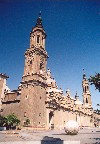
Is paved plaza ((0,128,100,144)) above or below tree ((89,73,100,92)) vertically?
below

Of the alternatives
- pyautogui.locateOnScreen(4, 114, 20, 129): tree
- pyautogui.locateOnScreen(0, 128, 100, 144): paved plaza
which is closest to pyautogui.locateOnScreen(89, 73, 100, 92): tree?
pyautogui.locateOnScreen(0, 128, 100, 144): paved plaza

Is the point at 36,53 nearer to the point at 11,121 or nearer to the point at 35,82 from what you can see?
the point at 35,82

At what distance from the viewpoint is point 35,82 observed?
131ft

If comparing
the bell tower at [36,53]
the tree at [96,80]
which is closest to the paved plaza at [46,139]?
the tree at [96,80]

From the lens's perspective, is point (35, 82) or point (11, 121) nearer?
point (11, 121)

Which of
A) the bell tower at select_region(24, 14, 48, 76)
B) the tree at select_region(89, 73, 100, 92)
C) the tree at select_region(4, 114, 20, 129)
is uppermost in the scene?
the bell tower at select_region(24, 14, 48, 76)

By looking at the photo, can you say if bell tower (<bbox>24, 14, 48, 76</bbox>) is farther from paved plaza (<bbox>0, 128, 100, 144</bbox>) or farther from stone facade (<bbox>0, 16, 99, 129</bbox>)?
paved plaza (<bbox>0, 128, 100, 144</bbox>)

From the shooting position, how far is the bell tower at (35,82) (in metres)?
37.9

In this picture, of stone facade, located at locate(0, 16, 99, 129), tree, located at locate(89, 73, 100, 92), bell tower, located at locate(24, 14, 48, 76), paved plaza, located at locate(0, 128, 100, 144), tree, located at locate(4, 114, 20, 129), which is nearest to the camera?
paved plaza, located at locate(0, 128, 100, 144)

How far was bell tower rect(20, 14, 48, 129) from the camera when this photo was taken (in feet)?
124

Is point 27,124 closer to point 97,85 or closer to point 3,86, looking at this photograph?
point 3,86

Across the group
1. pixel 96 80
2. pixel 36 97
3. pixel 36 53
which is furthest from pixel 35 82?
pixel 96 80

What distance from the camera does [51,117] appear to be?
47.1m

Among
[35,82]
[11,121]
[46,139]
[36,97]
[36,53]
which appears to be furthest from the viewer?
[36,53]
